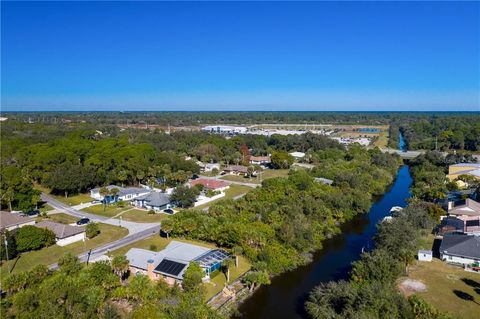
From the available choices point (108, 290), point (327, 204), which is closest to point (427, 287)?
point (327, 204)

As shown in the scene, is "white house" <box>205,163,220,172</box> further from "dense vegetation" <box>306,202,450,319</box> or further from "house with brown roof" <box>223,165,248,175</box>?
"dense vegetation" <box>306,202,450,319</box>

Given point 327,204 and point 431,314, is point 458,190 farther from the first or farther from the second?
point 431,314

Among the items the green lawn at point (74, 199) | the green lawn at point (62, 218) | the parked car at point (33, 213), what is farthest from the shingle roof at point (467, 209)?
the parked car at point (33, 213)

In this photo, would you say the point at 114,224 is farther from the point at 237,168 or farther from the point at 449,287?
the point at 237,168

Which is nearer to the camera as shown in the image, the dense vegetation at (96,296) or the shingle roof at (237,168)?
the dense vegetation at (96,296)

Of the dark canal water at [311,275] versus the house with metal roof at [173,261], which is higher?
the house with metal roof at [173,261]

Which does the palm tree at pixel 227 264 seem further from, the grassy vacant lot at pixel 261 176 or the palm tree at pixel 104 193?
the grassy vacant lot at pixel 261 176
